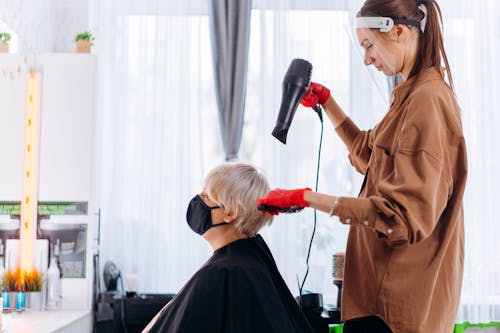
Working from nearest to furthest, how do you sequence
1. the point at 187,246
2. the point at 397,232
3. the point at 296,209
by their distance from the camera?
the point at 397,232 → the point at 296,209 → the point at 187,246

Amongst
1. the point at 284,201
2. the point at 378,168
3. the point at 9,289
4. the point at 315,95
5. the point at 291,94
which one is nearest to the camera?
the point at 284,201

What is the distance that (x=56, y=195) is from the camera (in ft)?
10.5

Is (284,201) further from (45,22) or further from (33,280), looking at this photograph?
(45,22)

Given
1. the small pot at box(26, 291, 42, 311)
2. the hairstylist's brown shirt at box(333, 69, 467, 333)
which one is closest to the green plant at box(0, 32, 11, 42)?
the small pot at box(26, 291, 42, 311)

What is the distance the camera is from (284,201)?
1564 mm

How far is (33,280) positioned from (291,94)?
1797 mm

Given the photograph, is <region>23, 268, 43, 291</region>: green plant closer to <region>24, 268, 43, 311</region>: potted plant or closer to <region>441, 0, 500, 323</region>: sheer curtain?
<region>24, 268, 43, 311</region>: potted plant

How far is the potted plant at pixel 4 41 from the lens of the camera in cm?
307

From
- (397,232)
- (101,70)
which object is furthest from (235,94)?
(397,232)

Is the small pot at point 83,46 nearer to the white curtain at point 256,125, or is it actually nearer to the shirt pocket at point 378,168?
the white curtain at point 256,125

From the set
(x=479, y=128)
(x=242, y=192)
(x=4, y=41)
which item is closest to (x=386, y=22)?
(x=242, y=192)

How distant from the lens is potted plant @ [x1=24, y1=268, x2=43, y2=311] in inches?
120

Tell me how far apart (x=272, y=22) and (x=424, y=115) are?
7.86ft

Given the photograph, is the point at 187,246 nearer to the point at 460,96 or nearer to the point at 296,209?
the point at 460,96
